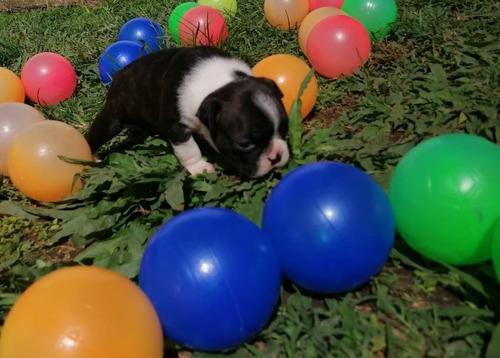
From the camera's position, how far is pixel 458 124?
3.37m

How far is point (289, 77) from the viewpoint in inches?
150

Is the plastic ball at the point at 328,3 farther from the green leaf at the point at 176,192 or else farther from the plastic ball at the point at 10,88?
the plastic ball at the point at 10,88

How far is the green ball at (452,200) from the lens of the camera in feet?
7.34

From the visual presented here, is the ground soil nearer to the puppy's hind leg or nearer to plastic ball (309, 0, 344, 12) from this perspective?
plastic ball (309, 0, 344, 12)

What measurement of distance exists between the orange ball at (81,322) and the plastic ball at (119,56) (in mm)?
3500

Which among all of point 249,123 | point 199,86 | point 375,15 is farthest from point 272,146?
point 375,15

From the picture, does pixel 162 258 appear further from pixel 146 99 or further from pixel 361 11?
pixel 361 11

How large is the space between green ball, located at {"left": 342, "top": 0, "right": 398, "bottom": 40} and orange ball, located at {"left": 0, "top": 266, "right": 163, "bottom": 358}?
4057 mm

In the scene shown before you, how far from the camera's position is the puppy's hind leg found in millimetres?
4109

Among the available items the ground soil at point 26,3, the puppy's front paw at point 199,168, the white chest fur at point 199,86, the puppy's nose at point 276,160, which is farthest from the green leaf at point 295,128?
the ground soil at point 26,3

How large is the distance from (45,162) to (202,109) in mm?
A: 1312

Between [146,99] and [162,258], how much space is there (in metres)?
1.87

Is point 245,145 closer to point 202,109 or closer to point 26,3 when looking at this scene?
point 202,109

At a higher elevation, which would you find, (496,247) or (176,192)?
(496,247)
